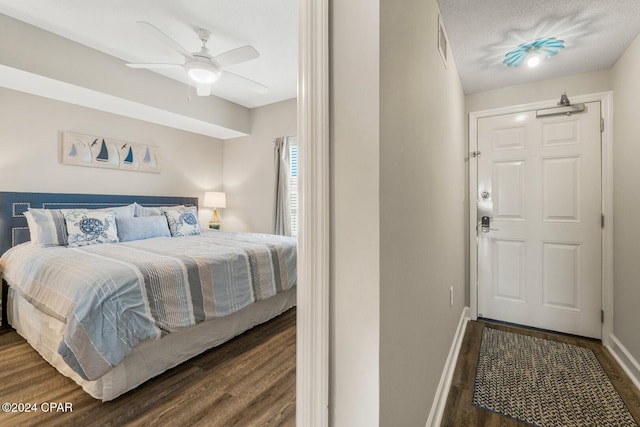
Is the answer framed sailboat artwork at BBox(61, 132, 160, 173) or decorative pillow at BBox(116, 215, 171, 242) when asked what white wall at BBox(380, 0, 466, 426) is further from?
framed sailboat artwork at BBox(61, 132, 160, 173)

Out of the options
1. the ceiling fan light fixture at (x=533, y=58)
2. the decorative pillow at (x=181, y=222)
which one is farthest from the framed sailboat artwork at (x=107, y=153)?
the ceiling fan light fixture at (x=533, y=58)

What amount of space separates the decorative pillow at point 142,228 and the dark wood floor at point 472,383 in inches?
128

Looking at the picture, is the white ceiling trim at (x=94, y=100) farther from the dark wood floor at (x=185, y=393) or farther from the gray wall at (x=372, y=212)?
the gray wall at (x=372, y=212)

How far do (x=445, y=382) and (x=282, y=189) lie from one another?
3.22m

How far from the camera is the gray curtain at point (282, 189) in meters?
4.33

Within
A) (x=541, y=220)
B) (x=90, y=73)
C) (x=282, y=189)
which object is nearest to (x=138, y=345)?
(x=90, y=73)

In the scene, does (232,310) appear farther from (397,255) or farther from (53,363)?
(397,255)

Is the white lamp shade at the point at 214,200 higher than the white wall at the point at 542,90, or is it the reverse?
the white wall at the point at 542,90

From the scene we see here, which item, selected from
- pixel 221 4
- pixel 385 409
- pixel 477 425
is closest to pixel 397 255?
pixel 385 409

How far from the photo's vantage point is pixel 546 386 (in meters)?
1.84

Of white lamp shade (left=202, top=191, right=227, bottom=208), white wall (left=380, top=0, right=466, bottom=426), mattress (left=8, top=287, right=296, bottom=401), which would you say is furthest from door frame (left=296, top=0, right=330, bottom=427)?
white lamp shade (left=202, top=191, right=227, bottom=208)

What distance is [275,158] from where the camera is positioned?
440cm

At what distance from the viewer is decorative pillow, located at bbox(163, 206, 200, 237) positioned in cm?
358

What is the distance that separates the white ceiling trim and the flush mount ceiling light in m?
3.60
